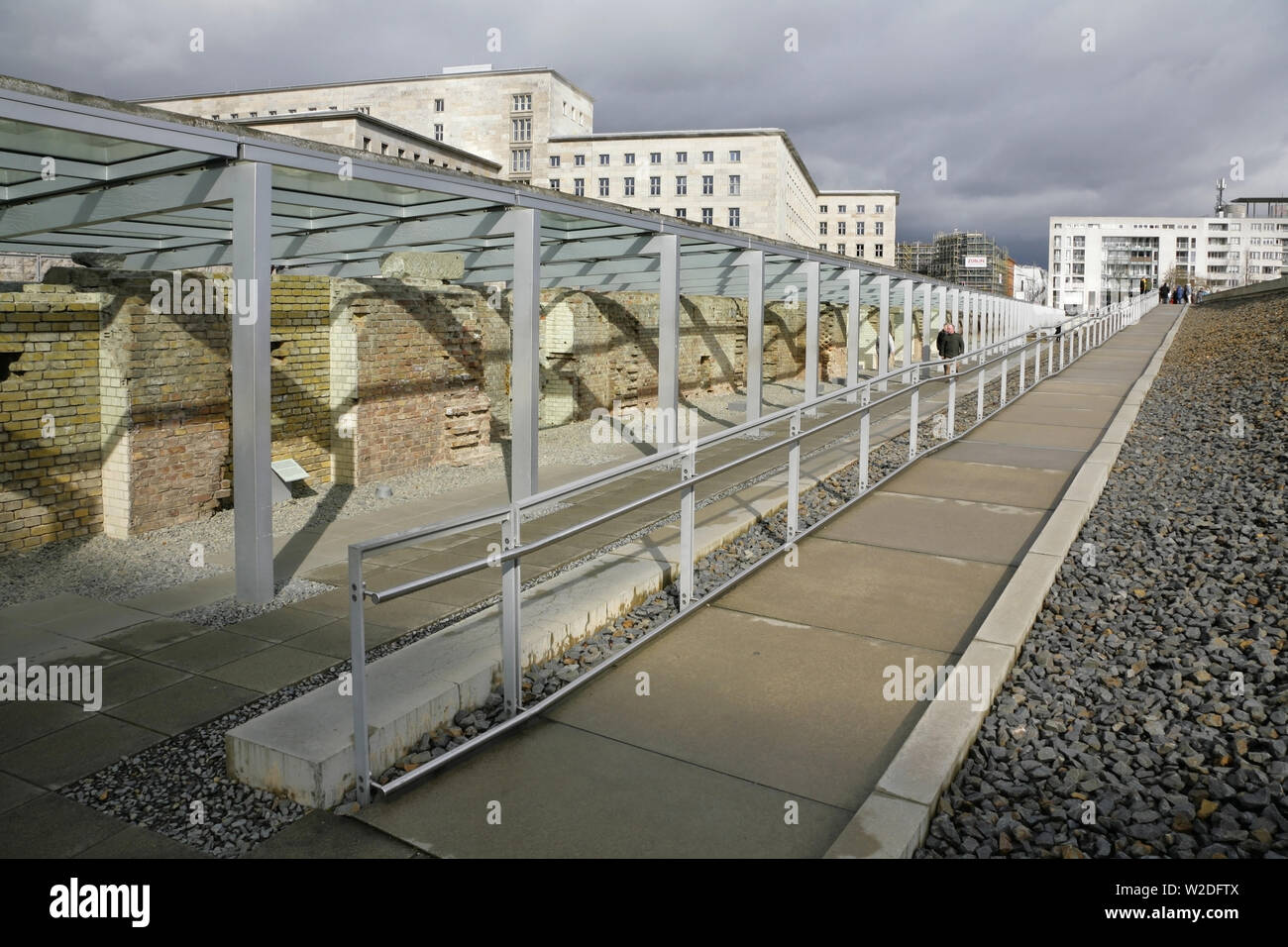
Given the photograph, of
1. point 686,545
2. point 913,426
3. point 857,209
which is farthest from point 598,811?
point 857,209

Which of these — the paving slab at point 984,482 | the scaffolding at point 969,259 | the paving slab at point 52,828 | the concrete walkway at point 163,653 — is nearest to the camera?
the paving slab at point 52,828

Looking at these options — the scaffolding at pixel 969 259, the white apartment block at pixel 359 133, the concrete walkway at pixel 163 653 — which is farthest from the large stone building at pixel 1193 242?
the concrete walkway at pixel 163 653

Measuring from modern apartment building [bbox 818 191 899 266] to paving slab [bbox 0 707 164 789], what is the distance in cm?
11016

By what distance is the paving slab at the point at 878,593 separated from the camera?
498 centimetres

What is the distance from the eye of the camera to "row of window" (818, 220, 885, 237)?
359ft

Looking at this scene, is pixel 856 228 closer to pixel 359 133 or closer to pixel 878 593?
pixel 359 133

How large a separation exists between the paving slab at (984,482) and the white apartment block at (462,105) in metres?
83.6

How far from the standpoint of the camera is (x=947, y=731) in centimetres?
359

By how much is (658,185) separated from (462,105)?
19.5m

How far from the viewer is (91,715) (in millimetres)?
4074

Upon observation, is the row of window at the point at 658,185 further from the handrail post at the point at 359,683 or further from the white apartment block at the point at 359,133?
the handrail post at the point at 359,683

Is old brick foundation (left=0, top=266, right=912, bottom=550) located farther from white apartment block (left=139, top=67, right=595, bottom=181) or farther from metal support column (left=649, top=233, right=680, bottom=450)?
white apartment block (left=139, top=67, right=595, bottom=181)
